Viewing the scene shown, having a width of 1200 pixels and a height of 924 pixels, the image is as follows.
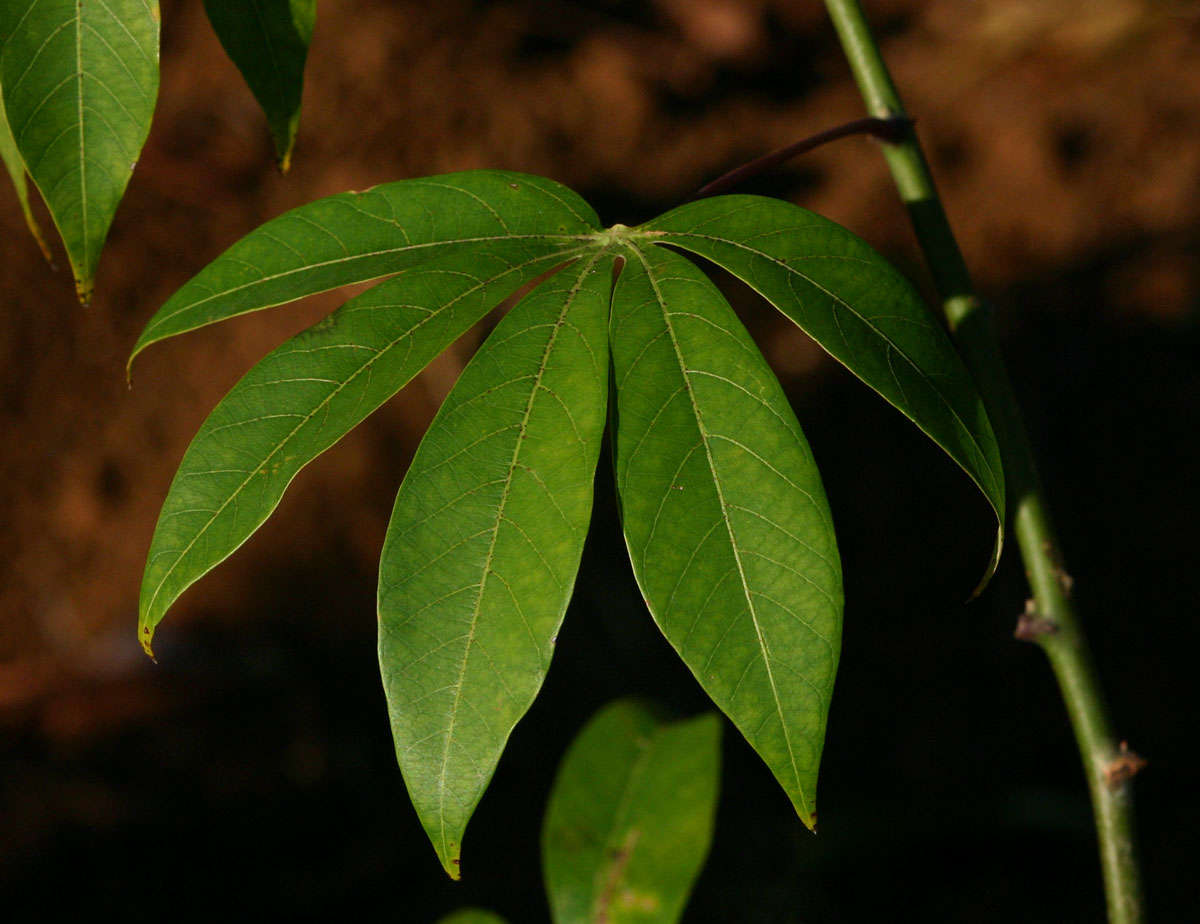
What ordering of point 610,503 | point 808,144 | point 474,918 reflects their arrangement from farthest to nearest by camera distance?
1. point 610,503
2. point 474,918
3. point 808,144

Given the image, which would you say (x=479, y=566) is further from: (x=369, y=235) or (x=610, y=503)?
(x=610, y=503)

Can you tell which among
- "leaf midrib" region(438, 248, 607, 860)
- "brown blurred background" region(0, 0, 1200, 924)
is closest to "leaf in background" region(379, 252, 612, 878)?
"leaf midrib" region(438, 248, 607, 860)

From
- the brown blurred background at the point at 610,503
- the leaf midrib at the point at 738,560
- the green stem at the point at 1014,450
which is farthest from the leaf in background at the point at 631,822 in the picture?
the brown blurred background at the point at 610,503

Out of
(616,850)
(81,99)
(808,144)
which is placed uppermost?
(81,99)

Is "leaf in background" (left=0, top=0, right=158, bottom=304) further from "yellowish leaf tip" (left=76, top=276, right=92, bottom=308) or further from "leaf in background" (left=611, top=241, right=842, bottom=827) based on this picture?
"leaf in background" (left=611, top=241, right=842, bottom=827)

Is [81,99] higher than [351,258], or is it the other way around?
[81,99]

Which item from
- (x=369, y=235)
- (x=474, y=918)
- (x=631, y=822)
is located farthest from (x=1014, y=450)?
(x=474, y=918)

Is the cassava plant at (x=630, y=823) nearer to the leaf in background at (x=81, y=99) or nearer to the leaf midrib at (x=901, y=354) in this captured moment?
the leaf midrib at (x=901, y=354)
